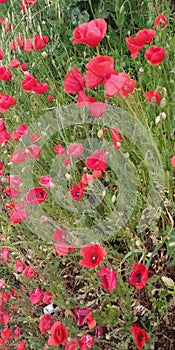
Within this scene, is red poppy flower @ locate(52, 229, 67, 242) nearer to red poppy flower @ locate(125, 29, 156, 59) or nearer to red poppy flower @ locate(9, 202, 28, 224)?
red poppy flower @ locate(9, 202, 28, 224)

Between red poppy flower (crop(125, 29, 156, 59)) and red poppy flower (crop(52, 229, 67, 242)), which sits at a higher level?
red poppy flower (crop(125, 29, 156, 59))

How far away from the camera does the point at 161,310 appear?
1686 millimetres

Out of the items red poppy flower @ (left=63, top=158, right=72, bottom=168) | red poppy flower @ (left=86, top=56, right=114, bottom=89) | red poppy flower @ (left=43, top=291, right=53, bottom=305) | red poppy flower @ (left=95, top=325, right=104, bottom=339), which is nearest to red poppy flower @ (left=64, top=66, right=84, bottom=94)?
red poppy flower @ (left=86, top=56, right=114, bottom=89)

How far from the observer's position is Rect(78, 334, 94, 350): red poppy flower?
1.67m

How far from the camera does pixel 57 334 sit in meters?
1.59

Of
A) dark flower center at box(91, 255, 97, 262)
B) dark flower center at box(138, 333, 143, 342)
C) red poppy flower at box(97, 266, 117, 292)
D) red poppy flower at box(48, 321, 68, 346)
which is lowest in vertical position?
dark flower center at box(138, 333, 143, 342)

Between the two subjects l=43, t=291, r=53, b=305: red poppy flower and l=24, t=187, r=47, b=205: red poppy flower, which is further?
l=43, t=291, r=53, b=305: red poppy flower

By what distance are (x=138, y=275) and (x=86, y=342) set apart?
326 millimetres

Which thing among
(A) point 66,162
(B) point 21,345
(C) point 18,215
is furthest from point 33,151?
(B) point 21,345

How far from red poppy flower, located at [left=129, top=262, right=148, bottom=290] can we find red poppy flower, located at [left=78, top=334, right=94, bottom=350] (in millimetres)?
298

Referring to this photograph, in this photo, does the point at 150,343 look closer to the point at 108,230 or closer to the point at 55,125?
the point at 108,230

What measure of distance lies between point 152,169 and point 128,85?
15.9 inches

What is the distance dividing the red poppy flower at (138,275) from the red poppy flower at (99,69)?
1.82 feet

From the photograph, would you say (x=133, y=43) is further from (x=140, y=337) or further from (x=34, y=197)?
(x=140, y=337)
